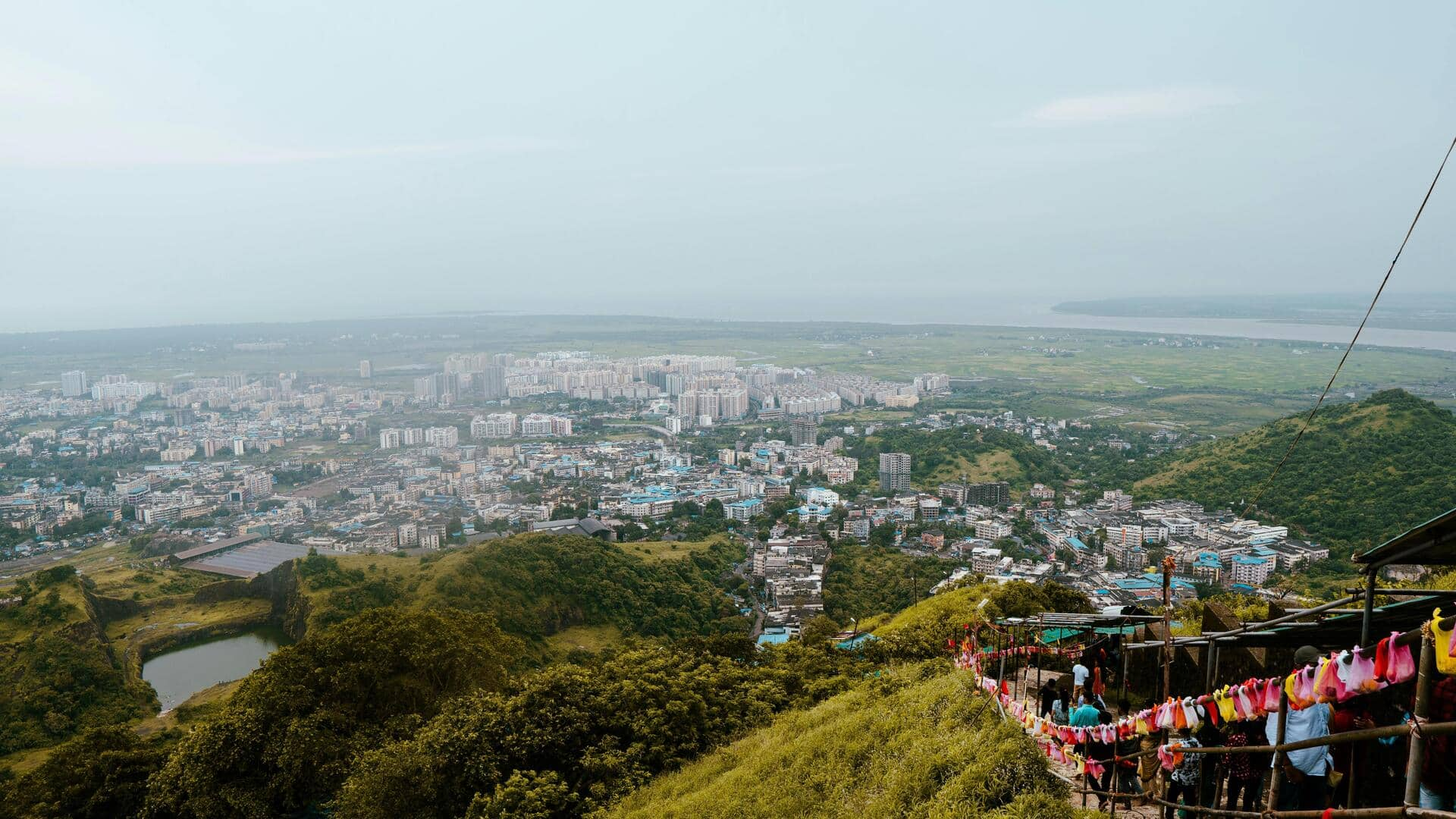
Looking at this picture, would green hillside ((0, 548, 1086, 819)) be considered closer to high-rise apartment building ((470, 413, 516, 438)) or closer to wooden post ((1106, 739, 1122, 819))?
wooden post ((1106, 739, 1122, 819))

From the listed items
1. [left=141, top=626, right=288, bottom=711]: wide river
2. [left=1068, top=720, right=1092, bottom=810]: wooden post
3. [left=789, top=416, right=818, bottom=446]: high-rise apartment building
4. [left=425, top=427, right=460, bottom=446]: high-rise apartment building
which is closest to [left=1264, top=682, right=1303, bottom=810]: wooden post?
[left=1068, top=720, right=1092, bottom=810]: wooden post

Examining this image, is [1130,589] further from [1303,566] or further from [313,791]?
[313,791]

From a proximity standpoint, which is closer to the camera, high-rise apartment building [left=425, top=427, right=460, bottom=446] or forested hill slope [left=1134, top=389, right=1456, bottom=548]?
forested hill slope [left=1134, top=389, right=1456, bottom=548]

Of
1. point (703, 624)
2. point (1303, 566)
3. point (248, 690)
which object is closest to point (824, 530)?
point (703, 624)

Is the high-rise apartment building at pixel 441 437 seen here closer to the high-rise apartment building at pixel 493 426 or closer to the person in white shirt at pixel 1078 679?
the high-rise apartment building at pixel 493 426

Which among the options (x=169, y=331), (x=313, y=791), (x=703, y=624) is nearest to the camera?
(x=313, y=791)

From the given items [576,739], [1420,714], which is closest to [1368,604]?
[1420,714]
